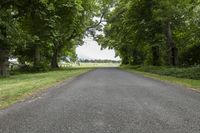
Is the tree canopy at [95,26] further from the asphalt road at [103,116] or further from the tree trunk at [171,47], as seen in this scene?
the asphalt road at [103,116]

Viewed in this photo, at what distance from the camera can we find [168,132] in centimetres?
589

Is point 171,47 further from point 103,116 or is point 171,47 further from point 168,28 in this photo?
point 103,116

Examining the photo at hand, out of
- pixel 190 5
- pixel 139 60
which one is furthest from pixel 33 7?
pixel 139 60

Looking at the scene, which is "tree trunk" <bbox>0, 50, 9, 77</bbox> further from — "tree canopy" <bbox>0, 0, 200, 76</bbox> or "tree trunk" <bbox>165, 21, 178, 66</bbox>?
"tree trunk" <bbox>165, 21, 178, 66</bbox>

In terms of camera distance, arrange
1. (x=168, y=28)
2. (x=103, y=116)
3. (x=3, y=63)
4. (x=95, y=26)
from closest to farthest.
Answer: (x=103, y=116), (x=3, y=63), (x=168, y=28), (x=95, y=26)

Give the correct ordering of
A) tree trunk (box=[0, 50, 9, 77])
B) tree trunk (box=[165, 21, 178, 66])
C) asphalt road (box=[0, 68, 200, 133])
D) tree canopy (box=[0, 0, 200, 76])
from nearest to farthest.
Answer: asphalt road (box=[0, 68, 200, 133]) < tree canopy (box=[0, 0, 200, 76]) < tree trunk (box=[0, 50, 9, 77]) < tree trunk (box=[165, 21, 178, 66])

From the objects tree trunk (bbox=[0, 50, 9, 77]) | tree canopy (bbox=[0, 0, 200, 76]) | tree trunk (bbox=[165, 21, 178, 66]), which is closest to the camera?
tree canopy (bbox=[0, 0, 200, 76])

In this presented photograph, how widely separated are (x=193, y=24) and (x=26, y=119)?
28886 mm

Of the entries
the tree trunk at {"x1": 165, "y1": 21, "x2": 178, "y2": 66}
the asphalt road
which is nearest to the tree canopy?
the tree trunk at {"x1": 165, "y1": 21, "x2": 178, "y2": 66}

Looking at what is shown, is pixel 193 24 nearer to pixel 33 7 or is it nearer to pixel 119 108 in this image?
pixel 33 7

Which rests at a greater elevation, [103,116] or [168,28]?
[168,28]

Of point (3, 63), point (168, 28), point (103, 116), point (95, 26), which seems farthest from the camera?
point (95, 26)

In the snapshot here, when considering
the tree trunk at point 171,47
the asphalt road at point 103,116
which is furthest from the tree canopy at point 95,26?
the asphalt road at point 103,116

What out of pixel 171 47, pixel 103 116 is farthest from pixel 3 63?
pixel 103 116
